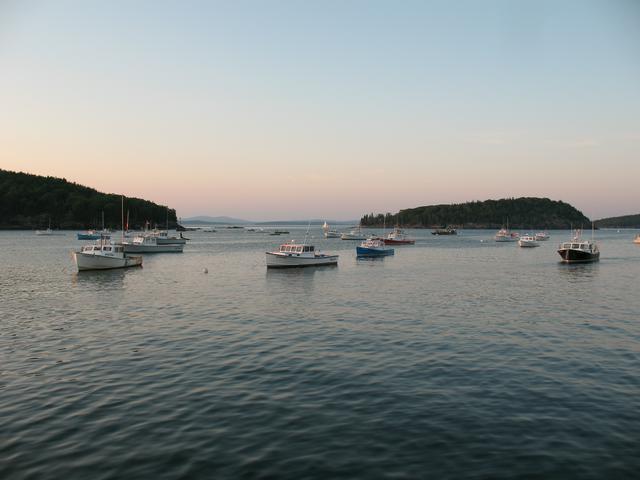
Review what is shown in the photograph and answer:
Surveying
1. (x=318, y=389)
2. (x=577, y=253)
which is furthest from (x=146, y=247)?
(x=318, y=389)

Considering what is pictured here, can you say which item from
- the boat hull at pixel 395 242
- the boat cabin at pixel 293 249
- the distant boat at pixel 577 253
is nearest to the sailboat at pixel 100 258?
the boat cabin at pixel 293 249

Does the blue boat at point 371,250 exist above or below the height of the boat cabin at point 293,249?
below

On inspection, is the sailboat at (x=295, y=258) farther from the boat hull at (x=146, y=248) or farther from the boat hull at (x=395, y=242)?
the boat hull at (x=395, y=242)

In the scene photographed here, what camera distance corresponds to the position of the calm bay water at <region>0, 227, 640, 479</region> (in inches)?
494

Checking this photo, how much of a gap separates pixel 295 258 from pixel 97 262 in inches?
1080

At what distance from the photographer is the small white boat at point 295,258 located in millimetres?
69312

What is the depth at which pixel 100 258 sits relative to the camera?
65250 mm

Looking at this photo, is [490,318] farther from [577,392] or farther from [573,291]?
[573,291]

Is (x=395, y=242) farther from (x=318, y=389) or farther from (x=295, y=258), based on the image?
(x=318, y=389)

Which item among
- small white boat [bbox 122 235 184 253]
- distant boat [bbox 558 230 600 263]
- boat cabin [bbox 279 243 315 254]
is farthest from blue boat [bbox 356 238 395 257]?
small white boat [bbox 122 235 184 253]

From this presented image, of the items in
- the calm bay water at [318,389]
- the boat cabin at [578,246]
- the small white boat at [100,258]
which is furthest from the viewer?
the boat cabin at [578,246]

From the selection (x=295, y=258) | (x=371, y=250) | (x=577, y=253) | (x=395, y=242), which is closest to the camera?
(x=295, y=258)

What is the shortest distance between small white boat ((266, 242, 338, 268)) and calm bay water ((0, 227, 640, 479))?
2886cm

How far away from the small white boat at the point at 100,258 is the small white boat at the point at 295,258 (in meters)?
21.2
